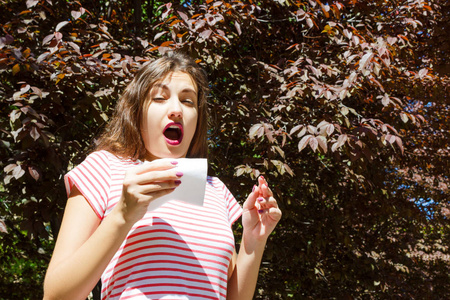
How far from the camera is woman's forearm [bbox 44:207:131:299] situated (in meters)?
1.00

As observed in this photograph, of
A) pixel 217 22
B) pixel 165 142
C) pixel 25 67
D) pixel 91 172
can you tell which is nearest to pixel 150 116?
pixel 165 142

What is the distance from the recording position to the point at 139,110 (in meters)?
1.41

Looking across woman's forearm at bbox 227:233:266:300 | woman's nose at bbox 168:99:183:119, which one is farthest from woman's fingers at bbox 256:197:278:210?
woman's nose at bbox 168:99:183:119

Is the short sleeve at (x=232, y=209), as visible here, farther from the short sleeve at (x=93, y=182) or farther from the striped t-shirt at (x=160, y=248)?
the short sleeve at (x=93, y=182)

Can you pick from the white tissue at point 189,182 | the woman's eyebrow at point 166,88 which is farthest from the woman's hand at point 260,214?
the woman's eyebrow at point 166,88

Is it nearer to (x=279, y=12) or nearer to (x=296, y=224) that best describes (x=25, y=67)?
(x=279, y=12)

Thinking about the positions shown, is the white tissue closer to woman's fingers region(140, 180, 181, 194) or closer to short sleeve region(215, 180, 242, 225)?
woman's fingers region(140, 180, 181, 194)

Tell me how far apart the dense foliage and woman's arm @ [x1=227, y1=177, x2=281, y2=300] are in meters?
1.42

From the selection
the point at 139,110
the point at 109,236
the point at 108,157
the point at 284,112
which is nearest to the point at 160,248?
the point at 109,236

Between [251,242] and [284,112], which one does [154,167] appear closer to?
[251,242]

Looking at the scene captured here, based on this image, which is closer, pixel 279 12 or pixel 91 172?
pixel 91 172

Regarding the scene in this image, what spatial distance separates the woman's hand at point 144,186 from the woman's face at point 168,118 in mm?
309

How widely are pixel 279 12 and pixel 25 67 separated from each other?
99.1 inches

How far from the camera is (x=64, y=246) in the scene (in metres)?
1.07
